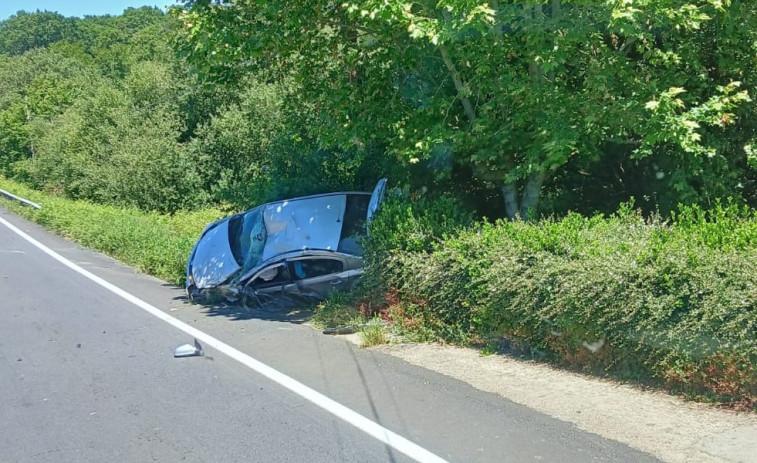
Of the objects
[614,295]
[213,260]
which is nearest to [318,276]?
[213,260]

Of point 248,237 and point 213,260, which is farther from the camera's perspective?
point 213,260

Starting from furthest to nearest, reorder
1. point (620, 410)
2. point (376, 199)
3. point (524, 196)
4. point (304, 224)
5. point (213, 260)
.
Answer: point (213, 260)
point (304, 224)
point (376, 199)
point (524, 196)
point (620, 410)

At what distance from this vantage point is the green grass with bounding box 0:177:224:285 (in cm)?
1489

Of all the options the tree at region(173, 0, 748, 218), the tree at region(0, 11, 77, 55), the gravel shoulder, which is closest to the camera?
the gravel shoulder

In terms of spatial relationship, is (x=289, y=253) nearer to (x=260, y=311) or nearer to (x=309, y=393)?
(x=260, y=311)

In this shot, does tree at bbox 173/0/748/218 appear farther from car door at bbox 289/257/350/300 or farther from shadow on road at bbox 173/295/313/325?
shadow on road at bbox 173/295/313/325

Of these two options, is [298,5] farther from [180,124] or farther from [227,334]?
[180,124]

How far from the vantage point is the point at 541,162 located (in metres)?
9.08

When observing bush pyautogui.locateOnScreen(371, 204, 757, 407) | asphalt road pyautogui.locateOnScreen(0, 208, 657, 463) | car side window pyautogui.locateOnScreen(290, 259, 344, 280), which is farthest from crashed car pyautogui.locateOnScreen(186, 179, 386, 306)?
bush pyautogui.locateOnScreen(371, 204, 757, 407)

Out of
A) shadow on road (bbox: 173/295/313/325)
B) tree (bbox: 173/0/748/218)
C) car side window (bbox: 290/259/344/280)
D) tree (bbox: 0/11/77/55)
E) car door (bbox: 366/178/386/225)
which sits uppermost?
tree (bbox: 0/11/77/55)

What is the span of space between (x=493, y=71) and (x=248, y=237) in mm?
4986

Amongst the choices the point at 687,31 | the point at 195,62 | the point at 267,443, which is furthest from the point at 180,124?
the point at 267,443

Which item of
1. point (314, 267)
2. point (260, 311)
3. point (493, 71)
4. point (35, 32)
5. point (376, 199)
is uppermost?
point (35, 32)

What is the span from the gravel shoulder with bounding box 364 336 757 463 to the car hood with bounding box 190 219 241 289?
16.2ft
